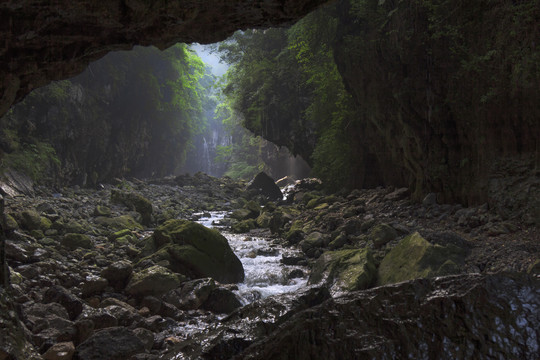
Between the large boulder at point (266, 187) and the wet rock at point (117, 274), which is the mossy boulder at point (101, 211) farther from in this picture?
the large boulder at point (266, 187)

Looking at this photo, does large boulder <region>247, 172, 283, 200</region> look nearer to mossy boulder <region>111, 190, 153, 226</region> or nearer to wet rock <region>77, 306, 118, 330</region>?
mossy boulder <region>111, 190, 153, 226</region>

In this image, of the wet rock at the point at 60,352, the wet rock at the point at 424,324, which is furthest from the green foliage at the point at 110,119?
the wet rock at the point at 424,324

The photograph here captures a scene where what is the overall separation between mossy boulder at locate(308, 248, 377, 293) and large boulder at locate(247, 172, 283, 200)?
14241mm

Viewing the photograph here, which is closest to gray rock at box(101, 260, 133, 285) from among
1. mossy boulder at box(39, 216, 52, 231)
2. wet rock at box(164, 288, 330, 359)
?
mossy boulder at box(39, 216, 52, 231)

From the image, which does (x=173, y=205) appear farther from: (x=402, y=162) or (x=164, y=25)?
(x=164, y=25)

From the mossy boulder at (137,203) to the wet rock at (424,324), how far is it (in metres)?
10.6

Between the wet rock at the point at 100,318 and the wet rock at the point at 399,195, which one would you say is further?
the wet rock at the point at 399,195

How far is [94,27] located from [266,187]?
18.2 m

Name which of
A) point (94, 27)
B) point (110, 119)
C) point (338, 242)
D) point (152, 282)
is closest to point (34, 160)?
point (110, 119)

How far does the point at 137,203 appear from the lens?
1262 cm

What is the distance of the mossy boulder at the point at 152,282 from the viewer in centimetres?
536

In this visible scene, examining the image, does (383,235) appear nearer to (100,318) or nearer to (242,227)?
(100,318)

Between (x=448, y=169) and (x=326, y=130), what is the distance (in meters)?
6.09

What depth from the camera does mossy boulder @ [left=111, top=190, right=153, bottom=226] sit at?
480 inches
